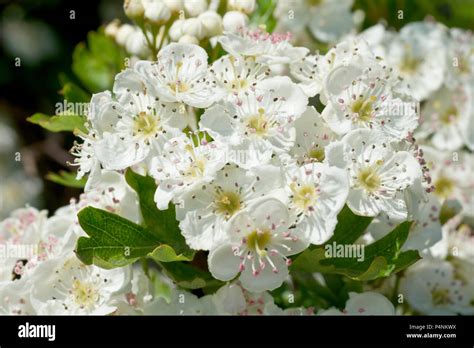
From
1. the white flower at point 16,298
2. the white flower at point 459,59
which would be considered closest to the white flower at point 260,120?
the white flower at point 16,298

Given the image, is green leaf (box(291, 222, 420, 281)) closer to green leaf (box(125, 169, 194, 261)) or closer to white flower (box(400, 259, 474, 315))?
green leaf (box(125, 169, 194, 261))

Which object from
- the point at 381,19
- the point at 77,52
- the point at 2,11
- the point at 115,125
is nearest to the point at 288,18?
the point at 381,19

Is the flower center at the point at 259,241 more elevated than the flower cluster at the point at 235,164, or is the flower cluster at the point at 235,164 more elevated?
the flower cluster at the point at 235,164

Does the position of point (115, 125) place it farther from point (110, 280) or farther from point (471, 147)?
point (471, 147)

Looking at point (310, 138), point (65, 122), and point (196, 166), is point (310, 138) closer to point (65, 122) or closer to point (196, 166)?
point (196, 166)

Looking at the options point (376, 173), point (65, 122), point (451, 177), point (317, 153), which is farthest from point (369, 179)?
point (451, 177)

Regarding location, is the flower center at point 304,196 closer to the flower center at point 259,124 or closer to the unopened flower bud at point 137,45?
the flower center at point 259,124

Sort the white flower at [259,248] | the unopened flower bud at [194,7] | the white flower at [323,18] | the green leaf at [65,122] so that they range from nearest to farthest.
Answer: the white flower at [259,248], the green leaf at [65,122], the unopened flower bud at [194,7], the white flower at [323,18]
